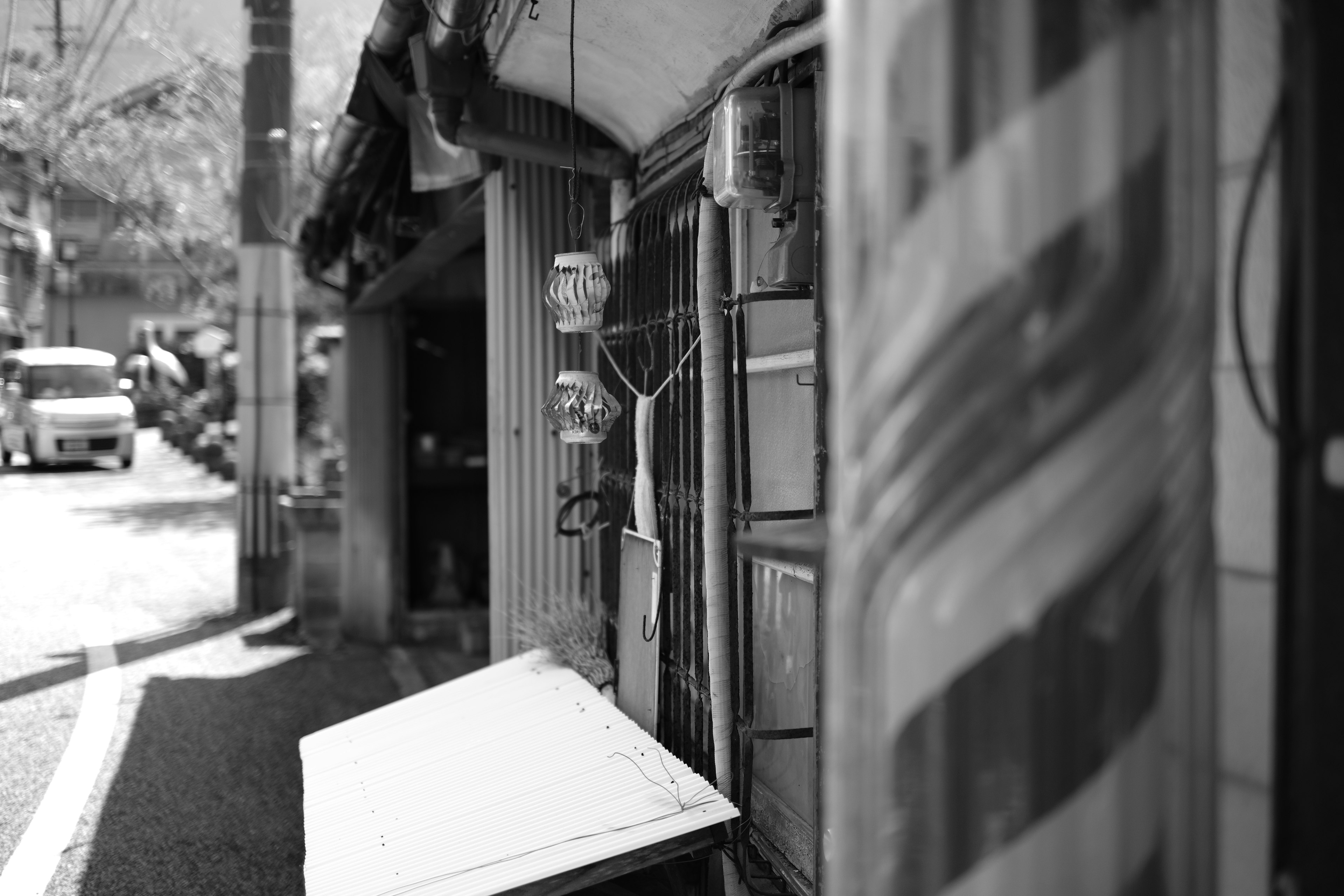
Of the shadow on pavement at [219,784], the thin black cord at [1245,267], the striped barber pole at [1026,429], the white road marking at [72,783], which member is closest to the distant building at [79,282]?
the white road marking at [72,783]

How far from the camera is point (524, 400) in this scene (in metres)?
6.56

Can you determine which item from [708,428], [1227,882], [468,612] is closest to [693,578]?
[708,428]

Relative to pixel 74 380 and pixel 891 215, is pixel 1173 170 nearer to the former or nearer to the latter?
pixel 891 215

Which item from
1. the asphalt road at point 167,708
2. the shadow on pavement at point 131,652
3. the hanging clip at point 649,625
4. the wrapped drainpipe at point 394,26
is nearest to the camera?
the hanging clip at point 649,625

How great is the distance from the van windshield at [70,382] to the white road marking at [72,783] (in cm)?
1834

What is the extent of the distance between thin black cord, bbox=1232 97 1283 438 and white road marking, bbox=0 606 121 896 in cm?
509

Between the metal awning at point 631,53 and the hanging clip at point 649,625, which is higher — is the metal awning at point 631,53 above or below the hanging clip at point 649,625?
above

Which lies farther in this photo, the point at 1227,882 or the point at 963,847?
the point at 1227,882

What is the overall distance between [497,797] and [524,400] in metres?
2.91

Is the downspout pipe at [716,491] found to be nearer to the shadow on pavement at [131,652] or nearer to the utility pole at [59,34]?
the shadow on pavement at [131,652]

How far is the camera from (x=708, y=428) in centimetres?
414

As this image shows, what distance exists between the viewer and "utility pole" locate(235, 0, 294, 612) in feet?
40.6

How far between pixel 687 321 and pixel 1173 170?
3500 mm

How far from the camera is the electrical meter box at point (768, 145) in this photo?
11.6 ft
